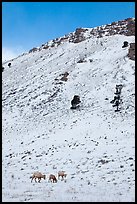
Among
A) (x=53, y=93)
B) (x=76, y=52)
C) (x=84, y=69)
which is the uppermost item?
(x=76, y=52)

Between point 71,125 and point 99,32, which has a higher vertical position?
point 99,32

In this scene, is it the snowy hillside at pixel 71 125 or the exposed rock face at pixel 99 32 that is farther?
the exposed rock face at pixel 99 32

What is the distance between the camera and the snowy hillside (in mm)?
17594

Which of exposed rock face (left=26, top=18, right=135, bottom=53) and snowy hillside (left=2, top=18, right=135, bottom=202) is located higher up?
exposed rock face (left=26, top=18, right=135, bottom=53)

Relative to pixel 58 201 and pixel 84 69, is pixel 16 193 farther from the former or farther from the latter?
pixel 84 69

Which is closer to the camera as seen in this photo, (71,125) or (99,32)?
(71,125)

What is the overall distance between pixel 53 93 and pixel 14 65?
2803 centimetres

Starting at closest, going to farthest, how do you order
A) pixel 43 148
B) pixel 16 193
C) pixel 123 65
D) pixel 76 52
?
pixel 16 193 → pixel 43 148 → pixel 123 65 → pixel 76 52

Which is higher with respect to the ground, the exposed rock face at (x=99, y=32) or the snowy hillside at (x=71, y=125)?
the exposed rock face at (x=99, y=32)

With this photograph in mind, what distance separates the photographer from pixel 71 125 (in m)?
35.7

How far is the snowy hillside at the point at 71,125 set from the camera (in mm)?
17594

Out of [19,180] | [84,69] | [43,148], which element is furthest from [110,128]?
[84,69]

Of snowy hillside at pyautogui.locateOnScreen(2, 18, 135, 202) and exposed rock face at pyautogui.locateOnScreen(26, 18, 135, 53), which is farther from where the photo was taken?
exposed rock face at pyautogui.locateOnScreen(26, 18, 135, 53)

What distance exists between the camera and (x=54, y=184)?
1856cm
